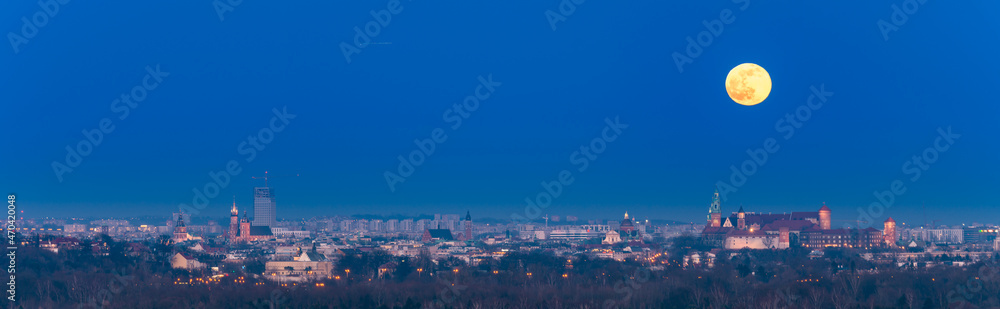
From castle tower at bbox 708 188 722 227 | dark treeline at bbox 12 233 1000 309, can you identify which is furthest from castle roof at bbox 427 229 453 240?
dark treeline at bbox 12 233 1000 309

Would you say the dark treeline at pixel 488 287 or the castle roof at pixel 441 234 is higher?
the castle roof at pixel 441 234

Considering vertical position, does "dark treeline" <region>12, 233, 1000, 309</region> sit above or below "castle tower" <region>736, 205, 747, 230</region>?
below

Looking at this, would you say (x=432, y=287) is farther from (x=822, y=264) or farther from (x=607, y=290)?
(x=822, y=264)

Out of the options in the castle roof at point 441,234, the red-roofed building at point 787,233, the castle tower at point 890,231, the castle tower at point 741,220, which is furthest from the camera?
the castle roof at point 441,234

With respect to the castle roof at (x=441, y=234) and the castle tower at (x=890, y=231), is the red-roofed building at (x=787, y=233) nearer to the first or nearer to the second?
the castle tower at (x=890, y=231)

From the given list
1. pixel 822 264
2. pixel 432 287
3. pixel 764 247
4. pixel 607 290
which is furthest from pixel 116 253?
pixel 764 247

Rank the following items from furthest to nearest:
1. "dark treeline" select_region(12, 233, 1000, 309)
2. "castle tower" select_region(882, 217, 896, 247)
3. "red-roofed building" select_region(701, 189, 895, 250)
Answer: "castle tower" select_region(882, 217, 896, 247), "red-roofed building" select_region(701, 189, 895, 250), "dark treeline" select_region(12, 233, 1000, 309)

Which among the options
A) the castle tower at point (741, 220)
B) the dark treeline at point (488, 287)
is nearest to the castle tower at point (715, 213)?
the castle tower at point (741, 220)

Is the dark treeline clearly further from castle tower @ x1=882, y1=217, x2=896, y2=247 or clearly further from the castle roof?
the castle roof
